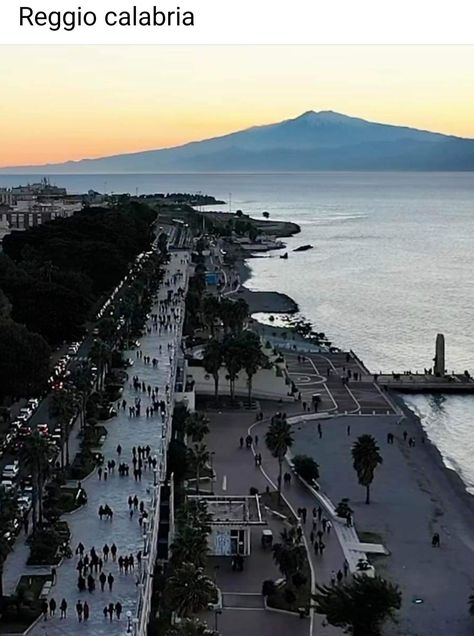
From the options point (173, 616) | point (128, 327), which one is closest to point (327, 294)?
point (128, 327)

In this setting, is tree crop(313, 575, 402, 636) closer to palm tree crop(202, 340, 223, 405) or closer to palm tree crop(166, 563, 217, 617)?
palm tree crop(166, 563, 217, 617)

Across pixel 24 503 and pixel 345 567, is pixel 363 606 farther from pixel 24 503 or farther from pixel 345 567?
pixel 24 503

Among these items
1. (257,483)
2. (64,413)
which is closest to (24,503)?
(64,413)

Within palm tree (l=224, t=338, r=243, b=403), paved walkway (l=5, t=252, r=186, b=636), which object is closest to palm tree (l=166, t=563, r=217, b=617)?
paved walkway (l=5, t=252, r=186, b=636)

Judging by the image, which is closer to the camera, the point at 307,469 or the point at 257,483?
the point at 257,483

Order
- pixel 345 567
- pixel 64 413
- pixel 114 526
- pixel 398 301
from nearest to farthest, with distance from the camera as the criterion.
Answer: pixel 114 526 → pixel 345 567 → pixel 64 413 → pixel 398 301

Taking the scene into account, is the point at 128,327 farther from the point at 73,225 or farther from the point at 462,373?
the point at 73,225

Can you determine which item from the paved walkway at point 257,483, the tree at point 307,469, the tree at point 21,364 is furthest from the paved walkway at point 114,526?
the tree at point 307,469

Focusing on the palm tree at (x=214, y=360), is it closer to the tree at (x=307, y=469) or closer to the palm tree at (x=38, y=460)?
the tree at (x=307, y=469)
